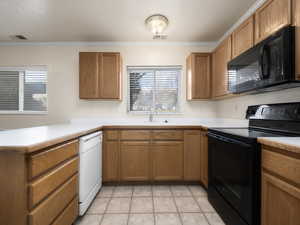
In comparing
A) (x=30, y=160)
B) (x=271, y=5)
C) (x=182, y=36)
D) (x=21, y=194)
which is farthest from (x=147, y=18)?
(x=21, y=194)

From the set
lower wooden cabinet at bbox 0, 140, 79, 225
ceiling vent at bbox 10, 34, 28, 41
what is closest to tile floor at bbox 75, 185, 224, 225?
lower wooden cabinet at bbox 0, 140, 79, 225

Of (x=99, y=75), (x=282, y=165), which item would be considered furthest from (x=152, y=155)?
(x=282, y=165)

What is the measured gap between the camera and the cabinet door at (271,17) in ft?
4.42

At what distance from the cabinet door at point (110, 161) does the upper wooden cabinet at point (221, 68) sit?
5.57 feet

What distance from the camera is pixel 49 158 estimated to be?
46.9 inches

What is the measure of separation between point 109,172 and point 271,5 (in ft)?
8.55

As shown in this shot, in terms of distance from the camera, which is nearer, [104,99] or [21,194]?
[21,194]

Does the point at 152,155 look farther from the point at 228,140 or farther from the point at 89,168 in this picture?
the point at 228,140

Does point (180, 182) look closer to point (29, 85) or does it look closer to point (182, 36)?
point (182, 36)

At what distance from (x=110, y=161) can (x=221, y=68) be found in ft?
6.82

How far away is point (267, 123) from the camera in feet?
5.52

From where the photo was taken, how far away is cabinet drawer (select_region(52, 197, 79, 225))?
1326 mm

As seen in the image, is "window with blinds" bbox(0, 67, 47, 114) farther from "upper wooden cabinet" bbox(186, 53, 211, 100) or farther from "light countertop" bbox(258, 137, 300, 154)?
"light countertop" bbox(258, 137, 300, 154)

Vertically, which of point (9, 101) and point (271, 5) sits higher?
point (271, 5)
